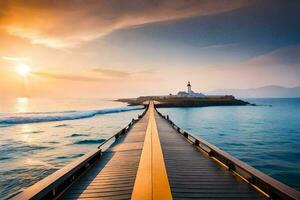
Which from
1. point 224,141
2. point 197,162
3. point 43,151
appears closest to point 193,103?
point 224,141

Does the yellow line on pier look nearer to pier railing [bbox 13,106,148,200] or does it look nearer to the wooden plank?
the wooden plank

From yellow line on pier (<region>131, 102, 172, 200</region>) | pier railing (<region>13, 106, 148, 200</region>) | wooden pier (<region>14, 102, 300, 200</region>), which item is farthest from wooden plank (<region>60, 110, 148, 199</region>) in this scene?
yellow line on pier (<region>131, 102, 172, 200</region>)

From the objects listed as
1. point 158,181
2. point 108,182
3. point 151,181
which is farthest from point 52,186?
point 158,181

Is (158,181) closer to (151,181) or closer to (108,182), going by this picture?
(151,181)

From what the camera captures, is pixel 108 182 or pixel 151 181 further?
pixel 108 182

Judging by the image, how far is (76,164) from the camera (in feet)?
20.5

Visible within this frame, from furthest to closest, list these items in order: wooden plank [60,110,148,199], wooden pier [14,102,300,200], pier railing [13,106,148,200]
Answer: wooden plank [60,110,148,199]
wooden pier [14,102,300,200]
pier railing [13,106,148,200]

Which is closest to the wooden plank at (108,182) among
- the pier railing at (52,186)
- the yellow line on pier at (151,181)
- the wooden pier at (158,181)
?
the wooden pier at (158,181)

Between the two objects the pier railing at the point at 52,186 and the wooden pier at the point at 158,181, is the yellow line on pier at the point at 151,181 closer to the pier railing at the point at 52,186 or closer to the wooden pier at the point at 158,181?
the wooden pier at the point at 158,181

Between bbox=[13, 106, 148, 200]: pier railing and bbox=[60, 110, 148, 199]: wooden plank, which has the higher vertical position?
bbox=[13, 106, 148, 200]: pier railing

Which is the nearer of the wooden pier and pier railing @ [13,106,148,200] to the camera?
pier railing @ [13,106,148,200]

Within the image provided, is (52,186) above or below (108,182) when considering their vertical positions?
above

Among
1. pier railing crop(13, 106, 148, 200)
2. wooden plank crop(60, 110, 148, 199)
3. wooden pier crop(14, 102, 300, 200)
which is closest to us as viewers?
pier railing crop(13, 106, 148, 200)

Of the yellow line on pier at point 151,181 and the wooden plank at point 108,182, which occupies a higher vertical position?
the yellow line on pier at point 151,181
